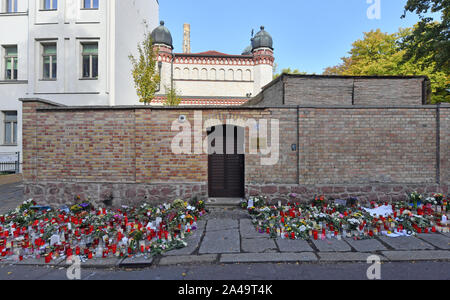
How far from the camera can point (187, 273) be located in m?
3.44

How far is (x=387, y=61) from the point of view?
1753 cm

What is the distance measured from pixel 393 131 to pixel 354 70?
16.8m

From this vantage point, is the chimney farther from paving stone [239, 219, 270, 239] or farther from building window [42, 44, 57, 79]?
paving stone [239, 219, 270, 239]

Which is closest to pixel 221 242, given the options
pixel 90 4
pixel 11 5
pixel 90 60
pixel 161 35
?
pixel 90 60

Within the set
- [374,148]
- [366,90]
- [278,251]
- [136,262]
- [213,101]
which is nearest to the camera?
[136,262]

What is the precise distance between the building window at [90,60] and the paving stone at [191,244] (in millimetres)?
11723

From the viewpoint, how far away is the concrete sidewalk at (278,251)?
373 centimetres

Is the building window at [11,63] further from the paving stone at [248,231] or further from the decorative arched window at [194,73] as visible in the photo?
the paving stone at [248,231]

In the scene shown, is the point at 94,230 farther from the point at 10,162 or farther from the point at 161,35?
the point at 161,35

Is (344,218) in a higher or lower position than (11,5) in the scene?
lower

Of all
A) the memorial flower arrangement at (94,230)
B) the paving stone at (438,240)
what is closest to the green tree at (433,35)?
the paving stone at (438,240)

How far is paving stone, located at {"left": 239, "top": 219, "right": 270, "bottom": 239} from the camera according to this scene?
473cm

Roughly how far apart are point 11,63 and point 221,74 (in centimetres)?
1485
